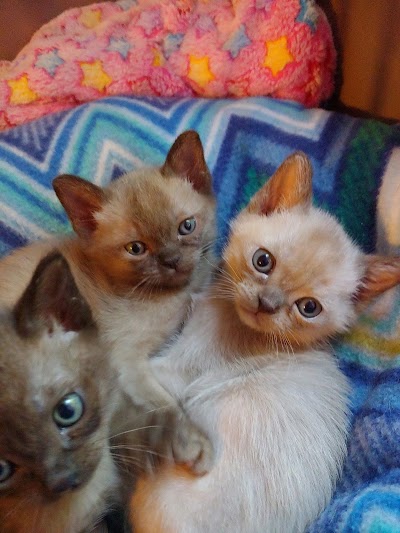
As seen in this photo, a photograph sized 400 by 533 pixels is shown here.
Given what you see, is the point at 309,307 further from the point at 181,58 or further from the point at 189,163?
the point at 181,58

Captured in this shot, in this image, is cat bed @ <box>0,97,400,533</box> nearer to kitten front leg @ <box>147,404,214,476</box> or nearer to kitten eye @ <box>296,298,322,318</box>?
kitten eye @ <box>296,298,322,318</box>

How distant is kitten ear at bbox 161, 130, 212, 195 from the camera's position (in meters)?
1.30

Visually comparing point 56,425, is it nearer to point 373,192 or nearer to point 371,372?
point 371,372

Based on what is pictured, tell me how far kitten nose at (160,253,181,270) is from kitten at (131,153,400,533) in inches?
5.1

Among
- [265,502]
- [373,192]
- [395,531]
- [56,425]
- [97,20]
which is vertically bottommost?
[265,502]

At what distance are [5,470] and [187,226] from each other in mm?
649

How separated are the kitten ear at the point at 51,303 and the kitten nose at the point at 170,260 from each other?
0.26m

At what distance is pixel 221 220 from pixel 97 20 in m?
0.74

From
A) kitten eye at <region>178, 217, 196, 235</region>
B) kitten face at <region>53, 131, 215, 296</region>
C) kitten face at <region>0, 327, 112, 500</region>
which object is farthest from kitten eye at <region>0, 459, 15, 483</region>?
kitten eye at <region>178, 217, 196, 235</region>

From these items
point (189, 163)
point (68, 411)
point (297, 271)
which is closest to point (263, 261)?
point (297, 271)

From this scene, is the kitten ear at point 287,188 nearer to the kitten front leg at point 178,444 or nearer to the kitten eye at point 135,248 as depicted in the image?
the kitten eye at point 135,248

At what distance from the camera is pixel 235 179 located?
1.51 meters

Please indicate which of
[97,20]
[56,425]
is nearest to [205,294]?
[56,425]

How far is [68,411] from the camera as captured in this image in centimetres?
90
